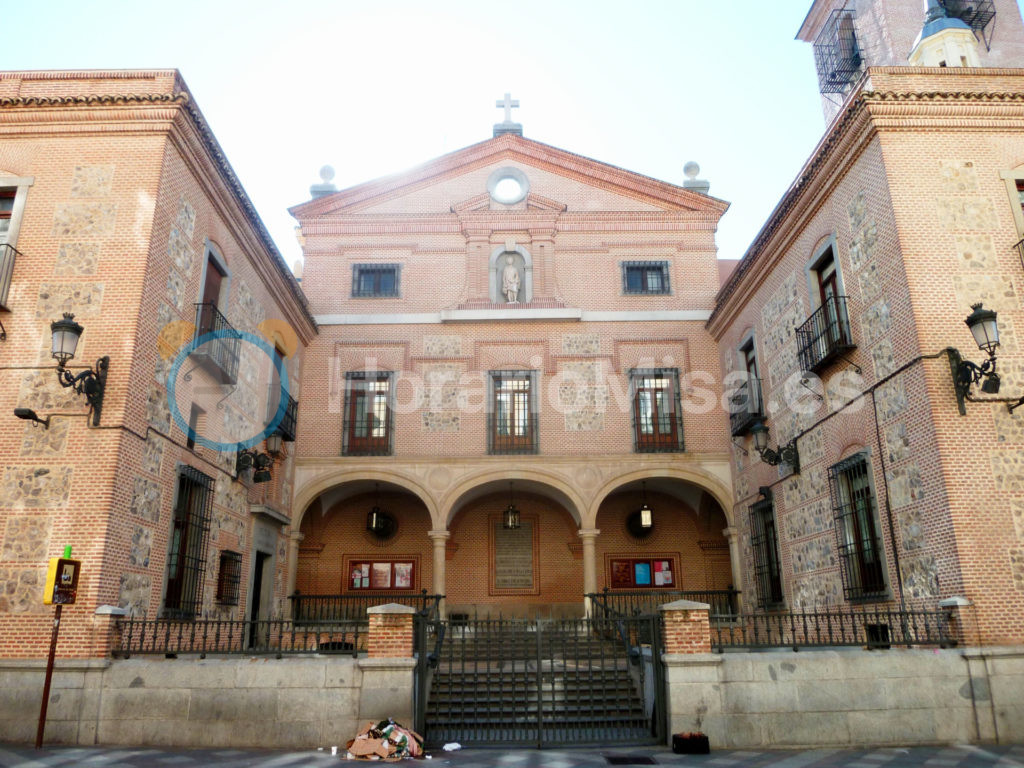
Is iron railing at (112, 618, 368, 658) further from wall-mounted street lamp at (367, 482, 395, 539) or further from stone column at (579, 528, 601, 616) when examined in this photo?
stone column at (579, 528, 601, 616)

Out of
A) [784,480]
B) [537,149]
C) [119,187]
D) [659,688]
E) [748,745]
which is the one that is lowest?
[748,745]

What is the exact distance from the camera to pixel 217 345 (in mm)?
12398

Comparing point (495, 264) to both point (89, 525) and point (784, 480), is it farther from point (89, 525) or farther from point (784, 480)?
point (89, 525)

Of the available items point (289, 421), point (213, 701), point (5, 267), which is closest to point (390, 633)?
point (213, 701)

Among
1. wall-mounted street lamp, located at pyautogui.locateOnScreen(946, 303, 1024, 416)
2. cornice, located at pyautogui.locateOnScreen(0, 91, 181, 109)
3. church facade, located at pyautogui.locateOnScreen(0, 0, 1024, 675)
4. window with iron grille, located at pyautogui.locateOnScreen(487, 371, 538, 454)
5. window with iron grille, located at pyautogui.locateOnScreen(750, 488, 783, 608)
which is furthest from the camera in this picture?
window with iron grille, located at pyautogui.locateOnScreen(487, 371, 538, 454)

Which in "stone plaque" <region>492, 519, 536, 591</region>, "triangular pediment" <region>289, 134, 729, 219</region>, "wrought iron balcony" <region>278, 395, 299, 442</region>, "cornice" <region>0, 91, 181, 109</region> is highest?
"triangular pediment" <region>289, 134, 729, 219</region>

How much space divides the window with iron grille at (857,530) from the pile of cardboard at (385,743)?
6.60 m

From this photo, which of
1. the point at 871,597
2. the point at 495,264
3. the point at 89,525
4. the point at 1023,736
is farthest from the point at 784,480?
the point at 89,525

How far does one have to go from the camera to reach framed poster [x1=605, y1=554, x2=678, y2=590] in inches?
727

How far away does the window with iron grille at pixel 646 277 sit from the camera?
18828 mm

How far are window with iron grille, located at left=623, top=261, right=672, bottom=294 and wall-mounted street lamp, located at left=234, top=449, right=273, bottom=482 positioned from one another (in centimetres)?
934

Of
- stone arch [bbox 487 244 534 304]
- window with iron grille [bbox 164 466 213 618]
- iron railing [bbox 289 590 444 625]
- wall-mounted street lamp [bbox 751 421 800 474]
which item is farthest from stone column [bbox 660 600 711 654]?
stone arch [bbox 487 244 534 304]

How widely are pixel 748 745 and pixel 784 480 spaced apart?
6.35 meters

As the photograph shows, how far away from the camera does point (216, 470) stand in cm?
1272
